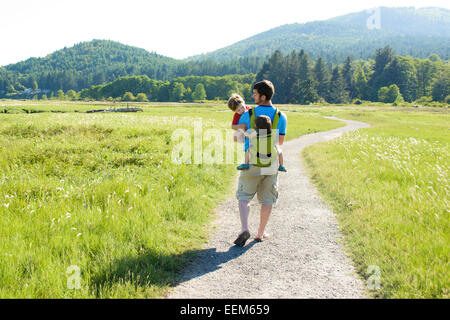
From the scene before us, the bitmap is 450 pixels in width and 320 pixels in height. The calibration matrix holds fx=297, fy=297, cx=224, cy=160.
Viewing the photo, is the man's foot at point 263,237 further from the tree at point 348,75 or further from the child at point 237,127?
the tree at point 348,75

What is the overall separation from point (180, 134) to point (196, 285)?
46.1 ft

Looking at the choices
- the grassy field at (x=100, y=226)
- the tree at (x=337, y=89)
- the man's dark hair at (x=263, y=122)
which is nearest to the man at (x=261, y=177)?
the man's dark hair at (x=263, y=122)

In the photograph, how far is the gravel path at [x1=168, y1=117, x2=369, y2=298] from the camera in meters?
4.03

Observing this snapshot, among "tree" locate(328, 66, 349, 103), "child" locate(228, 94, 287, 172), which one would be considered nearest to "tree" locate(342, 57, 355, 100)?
"tree" locate(328, 66, 349, 103)

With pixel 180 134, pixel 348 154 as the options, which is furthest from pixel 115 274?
pixel 180 134

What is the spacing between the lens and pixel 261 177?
18.0 feet

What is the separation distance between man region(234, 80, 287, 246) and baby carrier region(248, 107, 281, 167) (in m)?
0.06

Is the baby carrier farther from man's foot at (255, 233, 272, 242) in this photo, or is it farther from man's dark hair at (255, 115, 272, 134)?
man's foot at (255, 233, 272, 242)

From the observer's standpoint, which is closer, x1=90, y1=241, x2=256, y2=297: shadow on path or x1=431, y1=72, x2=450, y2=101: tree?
x1=90, y1=241, x2=256, y2=297: shadow on path

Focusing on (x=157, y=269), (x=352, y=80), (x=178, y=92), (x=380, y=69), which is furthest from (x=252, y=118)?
(x=380, y=69)

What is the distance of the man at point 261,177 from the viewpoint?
5129 millimetres

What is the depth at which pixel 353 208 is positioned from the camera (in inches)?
286

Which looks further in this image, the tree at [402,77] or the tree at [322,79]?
the tree at [402,77]
